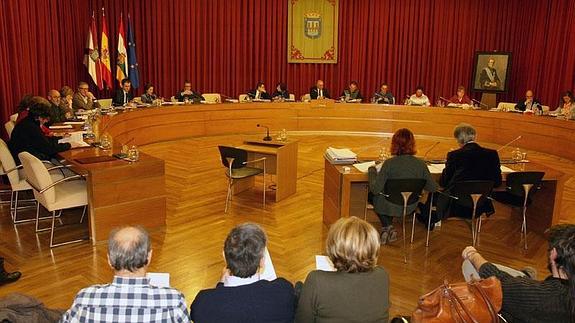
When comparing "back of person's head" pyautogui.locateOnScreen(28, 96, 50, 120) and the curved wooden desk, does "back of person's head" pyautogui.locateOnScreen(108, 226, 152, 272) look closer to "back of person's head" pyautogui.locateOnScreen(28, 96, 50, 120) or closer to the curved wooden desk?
"back of person's head" pyautogui.locateOnScreen(28, 96, 50, 120)

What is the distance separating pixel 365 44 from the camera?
13727mm

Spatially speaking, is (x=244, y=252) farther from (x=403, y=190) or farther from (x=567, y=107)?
(x=567, y=107)

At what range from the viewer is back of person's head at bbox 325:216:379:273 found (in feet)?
7.42

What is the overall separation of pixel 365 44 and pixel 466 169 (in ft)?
31.8

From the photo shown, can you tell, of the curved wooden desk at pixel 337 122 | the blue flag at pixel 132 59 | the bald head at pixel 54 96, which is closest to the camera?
the bald head at pixel 54 96

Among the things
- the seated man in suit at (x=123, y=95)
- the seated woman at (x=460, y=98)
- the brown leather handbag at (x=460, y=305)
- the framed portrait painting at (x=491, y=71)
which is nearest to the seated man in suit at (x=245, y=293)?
the brown leather handbag at (x=460, y=305)

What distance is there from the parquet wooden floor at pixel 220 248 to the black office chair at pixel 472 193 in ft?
1.52

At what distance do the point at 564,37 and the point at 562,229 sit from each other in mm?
10894

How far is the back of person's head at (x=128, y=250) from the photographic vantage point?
2.17 metres

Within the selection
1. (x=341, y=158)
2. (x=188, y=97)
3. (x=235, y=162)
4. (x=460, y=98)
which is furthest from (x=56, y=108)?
(x=460, y=98)

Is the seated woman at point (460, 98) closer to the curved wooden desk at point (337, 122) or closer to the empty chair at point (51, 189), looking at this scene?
the curved wooden desk at point (337, 122)

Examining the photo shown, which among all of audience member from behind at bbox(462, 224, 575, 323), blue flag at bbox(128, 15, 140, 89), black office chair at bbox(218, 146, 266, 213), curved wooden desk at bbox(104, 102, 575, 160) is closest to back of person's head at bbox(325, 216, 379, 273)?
audience member from behind at bbox(462, 224, 575, 323)

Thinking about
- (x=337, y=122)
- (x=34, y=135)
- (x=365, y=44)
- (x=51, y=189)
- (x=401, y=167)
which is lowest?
(x=337, y=122)

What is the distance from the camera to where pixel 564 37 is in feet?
38.0
